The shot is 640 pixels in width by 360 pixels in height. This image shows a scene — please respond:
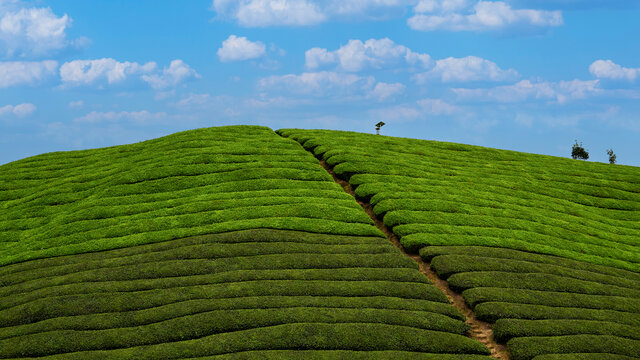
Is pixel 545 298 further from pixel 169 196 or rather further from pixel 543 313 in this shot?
pixel 169 196

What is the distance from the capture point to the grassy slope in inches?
757

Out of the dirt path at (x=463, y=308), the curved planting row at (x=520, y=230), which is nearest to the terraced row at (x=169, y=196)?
the dirt path at (x=463, y=308)

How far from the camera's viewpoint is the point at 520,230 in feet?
104

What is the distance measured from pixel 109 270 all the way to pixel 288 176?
15.4 meters

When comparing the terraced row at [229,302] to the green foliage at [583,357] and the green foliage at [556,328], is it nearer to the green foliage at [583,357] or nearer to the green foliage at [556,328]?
the green foliage at [556,328]

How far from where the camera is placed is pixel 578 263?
28.8m

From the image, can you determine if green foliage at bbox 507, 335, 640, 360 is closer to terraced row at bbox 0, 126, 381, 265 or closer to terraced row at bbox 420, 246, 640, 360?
terraced row at bbox 420, 246, 640, 360

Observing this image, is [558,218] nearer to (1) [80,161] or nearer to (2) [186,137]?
(2) [186,137]

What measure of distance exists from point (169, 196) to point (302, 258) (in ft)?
44.9

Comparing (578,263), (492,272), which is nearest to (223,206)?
(492,272)

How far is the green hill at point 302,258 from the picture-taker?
64.6 feet

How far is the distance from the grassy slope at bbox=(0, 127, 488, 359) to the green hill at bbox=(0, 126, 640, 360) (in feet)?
0.30

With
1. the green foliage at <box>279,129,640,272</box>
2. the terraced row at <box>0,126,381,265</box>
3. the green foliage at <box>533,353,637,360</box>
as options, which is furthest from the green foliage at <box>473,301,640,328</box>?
the terraced row at <box>0,126,381,265</box>

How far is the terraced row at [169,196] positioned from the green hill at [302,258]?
16 centimetres
